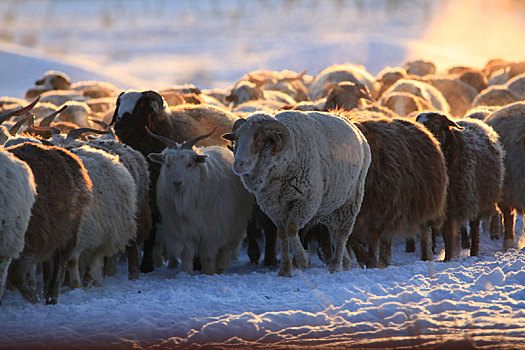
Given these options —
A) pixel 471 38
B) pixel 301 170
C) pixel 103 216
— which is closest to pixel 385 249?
pixel 301 170

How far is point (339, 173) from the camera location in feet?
25.8

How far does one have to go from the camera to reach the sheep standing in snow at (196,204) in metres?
9.02

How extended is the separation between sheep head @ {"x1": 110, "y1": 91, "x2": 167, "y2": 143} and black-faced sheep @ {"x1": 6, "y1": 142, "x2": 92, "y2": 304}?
3.19 meters

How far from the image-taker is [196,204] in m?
9.09

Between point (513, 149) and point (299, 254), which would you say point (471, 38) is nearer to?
point (513, 149)

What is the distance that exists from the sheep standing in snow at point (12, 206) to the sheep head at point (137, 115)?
419cm

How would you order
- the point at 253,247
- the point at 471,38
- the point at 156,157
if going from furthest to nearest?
the point at 471,38
the point at 253,247
the point at 156,157

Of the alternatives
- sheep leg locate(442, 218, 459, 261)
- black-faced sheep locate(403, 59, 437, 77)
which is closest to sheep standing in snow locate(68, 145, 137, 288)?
sheep leg locate(442, 218, 459, 261)

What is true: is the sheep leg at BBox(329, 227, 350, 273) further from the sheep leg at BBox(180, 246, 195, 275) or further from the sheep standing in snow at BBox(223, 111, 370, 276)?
the sheep leg at BBox(180, 246, 195, 275)

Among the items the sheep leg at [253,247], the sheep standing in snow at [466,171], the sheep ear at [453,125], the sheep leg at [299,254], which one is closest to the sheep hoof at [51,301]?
the sheep leg at [299,254]

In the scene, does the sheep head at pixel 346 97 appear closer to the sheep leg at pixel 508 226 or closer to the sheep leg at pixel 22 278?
the sheep leg at pixel 508 226

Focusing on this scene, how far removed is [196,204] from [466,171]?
3441 mm

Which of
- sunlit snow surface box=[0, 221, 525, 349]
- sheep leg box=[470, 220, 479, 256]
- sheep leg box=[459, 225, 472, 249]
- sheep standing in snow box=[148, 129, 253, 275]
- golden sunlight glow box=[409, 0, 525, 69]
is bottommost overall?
sheep leg box=[459, 225, 472, 249]

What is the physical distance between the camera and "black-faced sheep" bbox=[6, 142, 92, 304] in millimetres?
6582
